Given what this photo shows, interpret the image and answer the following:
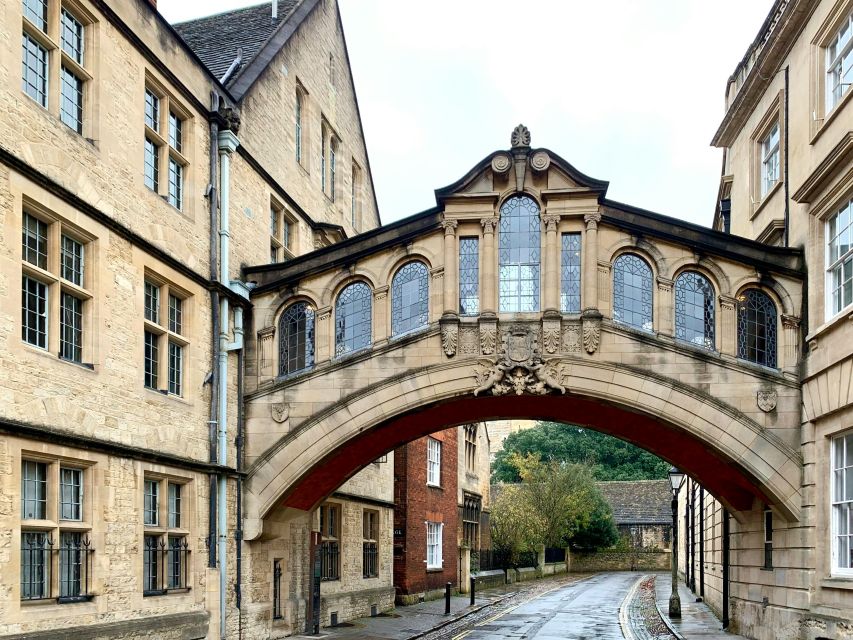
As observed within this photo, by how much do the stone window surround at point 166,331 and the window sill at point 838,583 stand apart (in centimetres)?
1026

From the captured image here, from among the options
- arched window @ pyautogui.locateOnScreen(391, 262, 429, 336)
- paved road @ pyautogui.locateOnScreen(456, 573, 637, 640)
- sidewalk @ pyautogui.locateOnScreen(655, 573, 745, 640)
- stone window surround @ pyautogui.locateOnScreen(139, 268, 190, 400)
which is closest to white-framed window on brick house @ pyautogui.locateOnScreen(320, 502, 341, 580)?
paved road @ pyautogui.locateOnScreen(456, 573, 637, 640)

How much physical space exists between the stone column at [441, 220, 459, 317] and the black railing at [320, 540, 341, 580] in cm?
745

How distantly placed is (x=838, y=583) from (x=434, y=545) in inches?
840

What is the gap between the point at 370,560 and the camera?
2744cm

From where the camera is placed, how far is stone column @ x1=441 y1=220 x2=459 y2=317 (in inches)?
728

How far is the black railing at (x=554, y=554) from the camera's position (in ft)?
206

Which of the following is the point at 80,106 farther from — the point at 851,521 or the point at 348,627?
the point at 348,627

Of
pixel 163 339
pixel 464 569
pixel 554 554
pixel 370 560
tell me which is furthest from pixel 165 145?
pixel 554 554

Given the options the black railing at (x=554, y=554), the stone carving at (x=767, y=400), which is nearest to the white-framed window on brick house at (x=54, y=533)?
the stone carving at (x=767, y=400)

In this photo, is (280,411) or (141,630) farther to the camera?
(280,411)

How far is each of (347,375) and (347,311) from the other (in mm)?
1244

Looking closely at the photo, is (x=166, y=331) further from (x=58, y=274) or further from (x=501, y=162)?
(x=501, y=162)

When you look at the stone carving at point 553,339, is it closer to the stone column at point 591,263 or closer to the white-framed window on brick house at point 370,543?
the stone column at point 591,263

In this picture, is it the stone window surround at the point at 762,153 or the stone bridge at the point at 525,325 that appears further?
the stone window surround at the point at 762,153
